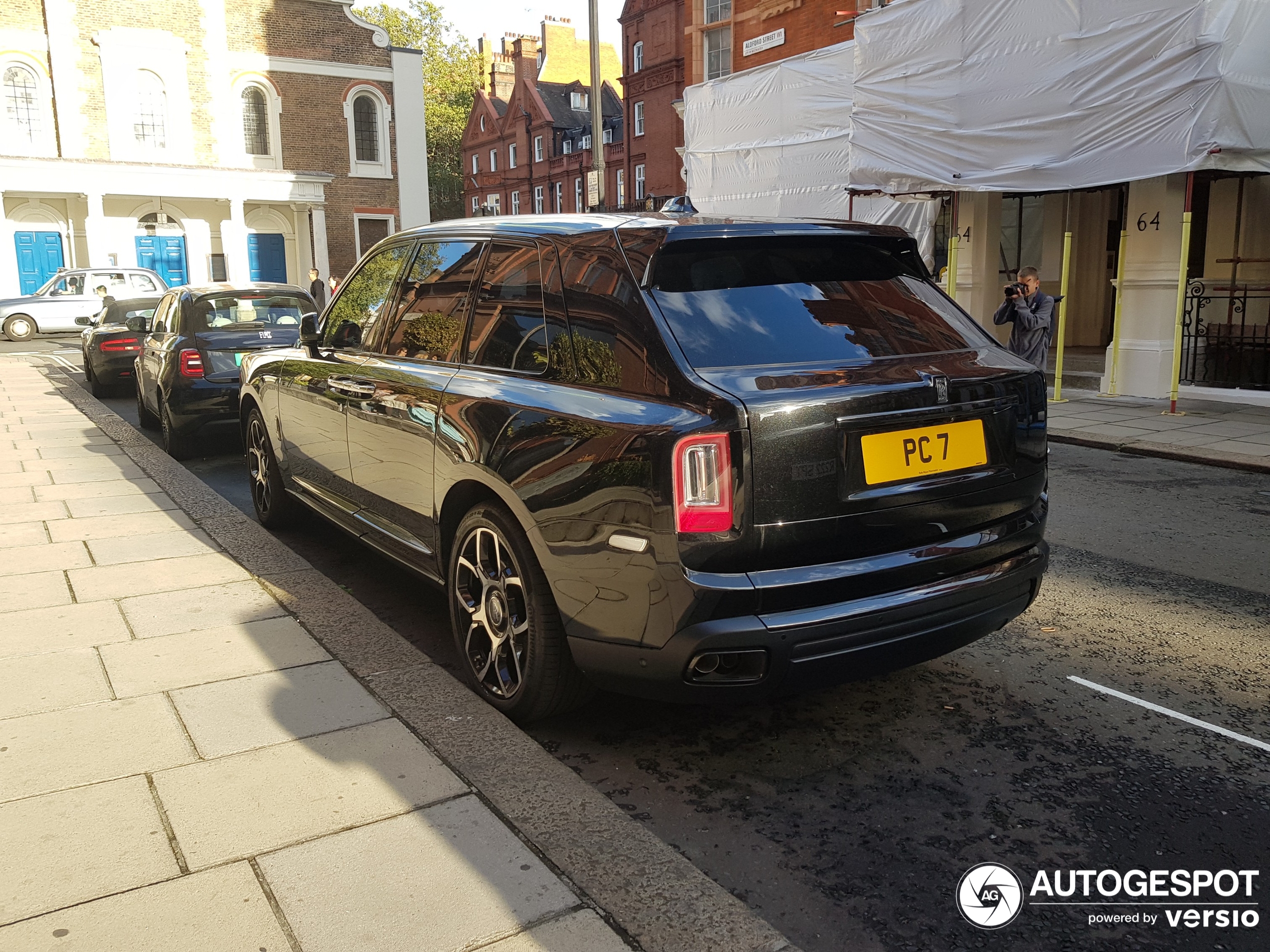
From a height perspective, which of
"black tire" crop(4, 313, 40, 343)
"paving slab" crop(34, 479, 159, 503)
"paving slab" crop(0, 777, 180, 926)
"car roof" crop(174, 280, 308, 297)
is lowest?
"paving slab" crop(0, 777, 180, 926)

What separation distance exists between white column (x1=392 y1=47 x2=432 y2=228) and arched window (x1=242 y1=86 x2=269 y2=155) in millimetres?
4630

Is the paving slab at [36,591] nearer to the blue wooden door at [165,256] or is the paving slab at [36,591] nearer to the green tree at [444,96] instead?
the blue wooden door at [165,256]

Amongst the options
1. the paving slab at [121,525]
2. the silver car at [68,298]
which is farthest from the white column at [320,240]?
the paving slab at [121,525]

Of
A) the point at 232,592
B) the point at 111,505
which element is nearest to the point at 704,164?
the point at 111,505

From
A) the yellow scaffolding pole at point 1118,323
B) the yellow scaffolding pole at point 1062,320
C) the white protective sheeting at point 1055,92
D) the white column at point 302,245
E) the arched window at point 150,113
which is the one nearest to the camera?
the white protective sheeting at point 1055,92

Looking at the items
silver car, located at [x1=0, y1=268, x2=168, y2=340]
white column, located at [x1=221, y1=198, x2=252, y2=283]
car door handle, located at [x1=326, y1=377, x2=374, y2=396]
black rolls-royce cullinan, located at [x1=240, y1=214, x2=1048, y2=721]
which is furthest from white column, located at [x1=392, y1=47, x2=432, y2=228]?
black rolls-royce cullinan, located at [x1=240, y1=214, x2=1048, y2=721]

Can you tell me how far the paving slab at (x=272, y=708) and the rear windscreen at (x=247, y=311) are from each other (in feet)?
20.4

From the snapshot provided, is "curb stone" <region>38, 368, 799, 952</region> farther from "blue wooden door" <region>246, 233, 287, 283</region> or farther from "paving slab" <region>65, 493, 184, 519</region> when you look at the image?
"blue wooden door" <region>246, 233, 287, 283</region>

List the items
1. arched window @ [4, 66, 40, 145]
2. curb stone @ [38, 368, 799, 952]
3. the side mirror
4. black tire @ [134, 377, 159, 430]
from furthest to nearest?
arched window @ [4, 66, 40, 145] → black tire @ [134, 377, 159, 430] → the side mirror → curb stone @ [38, 368, 799, 952]

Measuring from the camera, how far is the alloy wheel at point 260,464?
20.7 ft

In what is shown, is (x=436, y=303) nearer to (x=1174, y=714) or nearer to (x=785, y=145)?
(x=1174, y=714)

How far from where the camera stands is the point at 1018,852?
2885 millimetres

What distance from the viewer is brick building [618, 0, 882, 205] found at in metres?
22.2

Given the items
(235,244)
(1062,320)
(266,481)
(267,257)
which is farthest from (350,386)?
(267,257)
